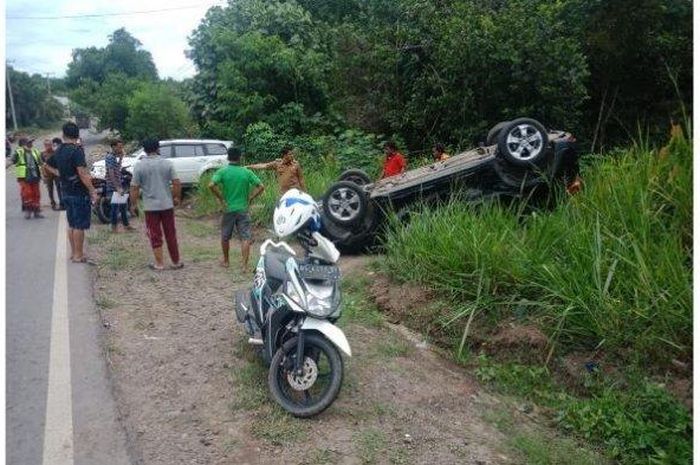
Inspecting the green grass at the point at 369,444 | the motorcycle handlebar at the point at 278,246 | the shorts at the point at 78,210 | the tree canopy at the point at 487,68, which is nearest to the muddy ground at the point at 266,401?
the green grass at the point at 369,444

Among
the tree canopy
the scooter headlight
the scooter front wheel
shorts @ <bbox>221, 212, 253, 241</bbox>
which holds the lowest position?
the scooter front wheel

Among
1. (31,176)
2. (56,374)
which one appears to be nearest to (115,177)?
(31,176)

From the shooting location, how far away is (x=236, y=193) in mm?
8180

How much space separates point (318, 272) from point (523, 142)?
15.8ft

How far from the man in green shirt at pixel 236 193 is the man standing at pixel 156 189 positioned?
1.56 ft

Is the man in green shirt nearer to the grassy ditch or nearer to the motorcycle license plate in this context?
the grassy ditch

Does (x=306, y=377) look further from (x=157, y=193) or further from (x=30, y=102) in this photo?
(x=30, y=102)

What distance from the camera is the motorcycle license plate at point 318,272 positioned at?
4453mm

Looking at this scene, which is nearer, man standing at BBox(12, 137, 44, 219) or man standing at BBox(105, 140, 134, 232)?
man standing at BBox(105, 140, 134, 232)

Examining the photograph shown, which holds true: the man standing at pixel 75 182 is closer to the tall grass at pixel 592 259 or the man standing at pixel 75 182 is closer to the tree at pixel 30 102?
the tall grass at pixel 592 259

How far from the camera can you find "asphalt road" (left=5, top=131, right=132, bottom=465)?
3.81m

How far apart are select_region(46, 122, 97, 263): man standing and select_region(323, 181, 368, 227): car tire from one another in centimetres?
279

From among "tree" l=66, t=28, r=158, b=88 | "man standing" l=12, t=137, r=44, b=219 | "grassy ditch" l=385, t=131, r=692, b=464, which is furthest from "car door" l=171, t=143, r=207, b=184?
"tree" l=66, t=28, r=158, b=88

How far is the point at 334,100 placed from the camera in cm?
1827
